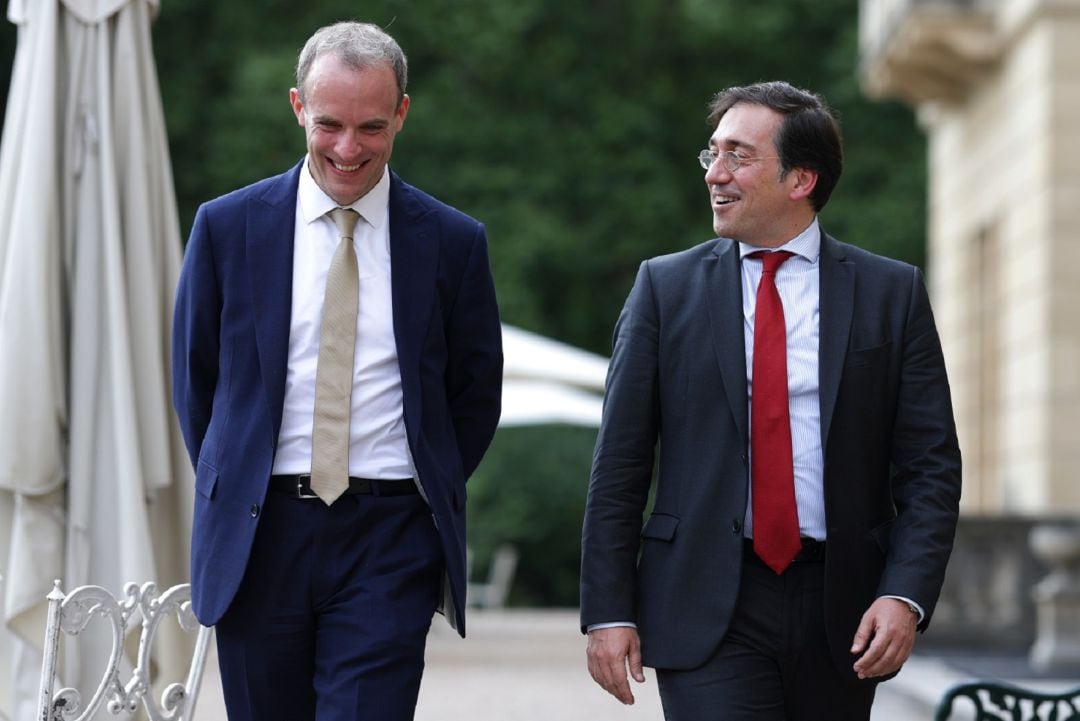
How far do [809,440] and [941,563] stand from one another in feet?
1.24

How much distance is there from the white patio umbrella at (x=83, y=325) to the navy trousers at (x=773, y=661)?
2.47 m

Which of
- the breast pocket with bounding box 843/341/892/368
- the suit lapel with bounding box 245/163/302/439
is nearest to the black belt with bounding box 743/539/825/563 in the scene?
the breast pocket with bounding box 843/341/892/368

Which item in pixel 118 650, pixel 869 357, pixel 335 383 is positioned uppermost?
pixel 869 357

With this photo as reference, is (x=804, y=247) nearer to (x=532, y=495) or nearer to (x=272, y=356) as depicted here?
(x=272, y=356)

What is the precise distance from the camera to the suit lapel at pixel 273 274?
14.8 feet

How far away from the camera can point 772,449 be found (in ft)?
15.1

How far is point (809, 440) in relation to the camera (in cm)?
461

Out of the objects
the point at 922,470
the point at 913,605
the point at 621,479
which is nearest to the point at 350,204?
the point at 621,479

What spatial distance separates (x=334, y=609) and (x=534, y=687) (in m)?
9.06

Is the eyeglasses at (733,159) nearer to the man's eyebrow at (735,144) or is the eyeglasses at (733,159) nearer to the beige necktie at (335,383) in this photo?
the man's eyebrow at (735,144)

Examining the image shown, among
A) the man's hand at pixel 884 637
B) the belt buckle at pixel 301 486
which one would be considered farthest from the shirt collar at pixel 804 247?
the belt buckle at pixel 301 486

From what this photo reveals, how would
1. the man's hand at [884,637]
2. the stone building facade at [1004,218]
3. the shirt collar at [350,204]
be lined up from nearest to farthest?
the man's hand at [884,637] → the shirt collar at [350,204] → the stone building facade at [1004,218]

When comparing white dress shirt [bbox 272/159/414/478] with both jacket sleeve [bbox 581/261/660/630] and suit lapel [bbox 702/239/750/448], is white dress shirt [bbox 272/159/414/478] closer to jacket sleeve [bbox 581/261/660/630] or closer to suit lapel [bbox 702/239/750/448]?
jacket sleeve [bbox 581/261/660/630]

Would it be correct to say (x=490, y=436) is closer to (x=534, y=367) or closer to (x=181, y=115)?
(x=534, y=367)
